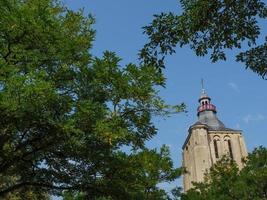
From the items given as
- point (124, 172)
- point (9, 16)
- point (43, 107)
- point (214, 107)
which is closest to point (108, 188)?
point (124, 172)

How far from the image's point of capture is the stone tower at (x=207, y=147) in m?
73.2

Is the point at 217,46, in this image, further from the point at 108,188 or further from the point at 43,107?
the point at 108,188

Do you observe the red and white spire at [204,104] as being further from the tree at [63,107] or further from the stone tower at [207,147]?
the tree at [63,107]

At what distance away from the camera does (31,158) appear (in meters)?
12.0

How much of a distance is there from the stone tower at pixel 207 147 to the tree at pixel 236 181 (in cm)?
4396

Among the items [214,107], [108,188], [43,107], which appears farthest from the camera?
[214,107]

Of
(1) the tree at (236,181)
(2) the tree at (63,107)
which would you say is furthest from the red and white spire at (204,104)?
(2) the tree at (63,107)

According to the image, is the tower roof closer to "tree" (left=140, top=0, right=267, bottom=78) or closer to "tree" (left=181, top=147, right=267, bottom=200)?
"tree" (left=181, top=147, right=267, bottom=200)

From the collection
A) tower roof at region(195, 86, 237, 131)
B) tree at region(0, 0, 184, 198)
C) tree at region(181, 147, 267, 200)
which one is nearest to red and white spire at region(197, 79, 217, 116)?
tower roof at region(195, 86, 237, 131)

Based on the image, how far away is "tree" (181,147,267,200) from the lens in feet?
81.2

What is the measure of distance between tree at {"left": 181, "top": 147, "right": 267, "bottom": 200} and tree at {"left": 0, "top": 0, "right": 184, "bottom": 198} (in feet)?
46.3

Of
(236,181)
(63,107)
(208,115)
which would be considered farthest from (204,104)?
(63,107)

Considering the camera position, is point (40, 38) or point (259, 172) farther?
point (259, 172)

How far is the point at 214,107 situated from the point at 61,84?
258 feet
